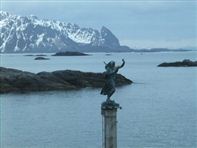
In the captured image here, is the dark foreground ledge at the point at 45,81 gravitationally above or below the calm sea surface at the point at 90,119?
above

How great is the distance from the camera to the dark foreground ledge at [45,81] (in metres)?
83.0

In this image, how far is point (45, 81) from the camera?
286ft

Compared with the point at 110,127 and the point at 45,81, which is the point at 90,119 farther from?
the point at 110,127

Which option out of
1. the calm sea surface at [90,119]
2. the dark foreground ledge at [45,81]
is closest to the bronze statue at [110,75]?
the calm sea surface at [90,119]

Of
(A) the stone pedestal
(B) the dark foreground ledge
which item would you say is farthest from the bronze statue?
(B) the dark foreground ledge

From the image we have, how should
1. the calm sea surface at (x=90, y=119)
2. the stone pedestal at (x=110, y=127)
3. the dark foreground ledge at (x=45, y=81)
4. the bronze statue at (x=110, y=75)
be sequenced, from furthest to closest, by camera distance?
the dark foreground ledge at (x=45, y=81)
the calm sea surface at (x=90, y=119)
the bronze statue at (x=110, y=75)
the stone pedestal at (x=110, y=127)

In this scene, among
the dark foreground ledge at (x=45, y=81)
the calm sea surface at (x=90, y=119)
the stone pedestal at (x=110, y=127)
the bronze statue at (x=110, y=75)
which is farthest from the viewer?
the dark foreground ledge at (x=45, y=81)

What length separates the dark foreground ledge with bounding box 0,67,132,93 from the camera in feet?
272

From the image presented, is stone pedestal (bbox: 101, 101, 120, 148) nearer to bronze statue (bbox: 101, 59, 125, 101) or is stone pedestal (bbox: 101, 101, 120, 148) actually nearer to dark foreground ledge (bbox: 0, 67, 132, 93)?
bronze statue (bbox: 101, 59, 125, 101)

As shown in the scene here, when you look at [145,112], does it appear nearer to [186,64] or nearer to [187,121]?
[187,121]

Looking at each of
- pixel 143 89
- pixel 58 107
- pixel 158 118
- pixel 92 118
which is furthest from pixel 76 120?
pixel 143 89

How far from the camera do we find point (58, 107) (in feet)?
227

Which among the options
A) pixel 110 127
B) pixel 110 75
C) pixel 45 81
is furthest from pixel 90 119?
pixel 110 127

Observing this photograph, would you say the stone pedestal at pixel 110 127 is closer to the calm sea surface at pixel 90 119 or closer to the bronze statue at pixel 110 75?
the bronze statue at pixel 110 75
